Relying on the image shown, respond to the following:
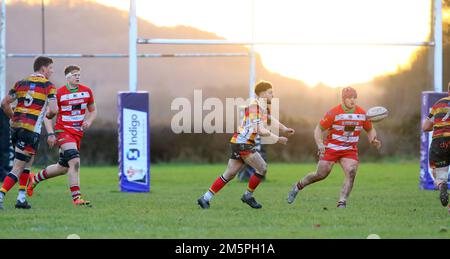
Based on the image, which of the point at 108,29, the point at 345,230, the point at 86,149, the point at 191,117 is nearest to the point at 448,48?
the point at 191,117

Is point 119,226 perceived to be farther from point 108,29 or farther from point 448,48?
point 108,29

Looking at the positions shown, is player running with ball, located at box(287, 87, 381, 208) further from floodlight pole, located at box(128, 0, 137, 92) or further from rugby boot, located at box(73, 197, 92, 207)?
floodlight pole, located at box(128, 0, 137, 92)

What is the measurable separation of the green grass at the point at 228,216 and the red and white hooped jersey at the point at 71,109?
3.46 feet

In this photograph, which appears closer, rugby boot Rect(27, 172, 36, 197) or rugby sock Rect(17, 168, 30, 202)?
rugby sock Rect(17, 168, 30, 202)

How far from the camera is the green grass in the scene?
31.9ft

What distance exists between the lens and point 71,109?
13039 millimetres

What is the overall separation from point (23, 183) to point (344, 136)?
429cm

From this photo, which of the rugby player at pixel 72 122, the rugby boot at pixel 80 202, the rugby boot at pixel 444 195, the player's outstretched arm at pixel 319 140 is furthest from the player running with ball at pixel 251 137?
the rugby boot at pixel 444 195

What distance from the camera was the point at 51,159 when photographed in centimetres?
2791

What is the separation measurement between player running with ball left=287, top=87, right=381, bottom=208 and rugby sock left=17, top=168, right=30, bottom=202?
3.89 metres

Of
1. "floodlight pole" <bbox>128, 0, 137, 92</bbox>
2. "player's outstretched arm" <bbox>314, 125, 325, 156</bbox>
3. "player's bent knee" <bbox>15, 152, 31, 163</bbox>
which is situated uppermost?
"floodlight pole" <bbox>128, 0, 137, 92</bbox>

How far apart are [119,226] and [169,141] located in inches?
766

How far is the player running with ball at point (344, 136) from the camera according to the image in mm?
12969

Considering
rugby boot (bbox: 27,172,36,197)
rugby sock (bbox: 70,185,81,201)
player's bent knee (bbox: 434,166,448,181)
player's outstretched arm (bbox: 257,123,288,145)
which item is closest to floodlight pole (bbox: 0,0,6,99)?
rugby boot (bbox: 27,172,36,197)
